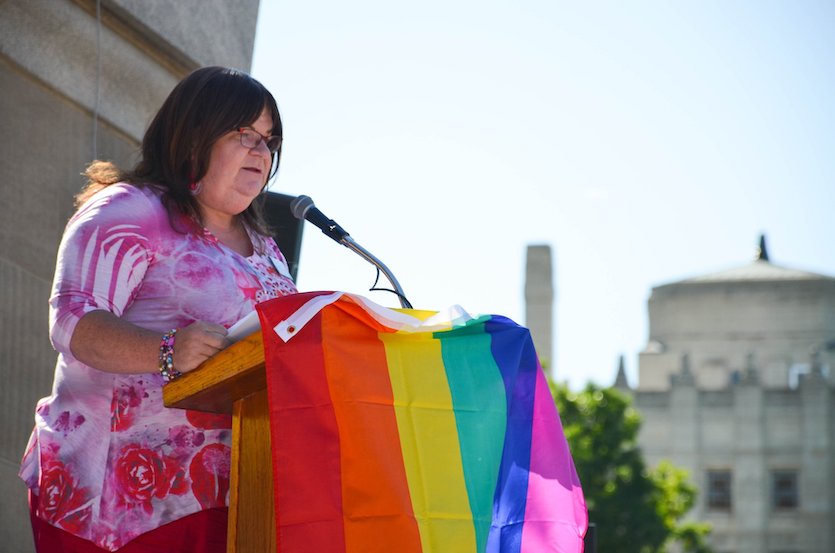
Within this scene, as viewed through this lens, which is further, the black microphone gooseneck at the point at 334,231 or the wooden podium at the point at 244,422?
the black microphone gooseneck at the point at 334,231

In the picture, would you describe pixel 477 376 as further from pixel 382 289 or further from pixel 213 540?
pixel 382 289

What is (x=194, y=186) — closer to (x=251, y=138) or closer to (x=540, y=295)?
(x=251, y=138)

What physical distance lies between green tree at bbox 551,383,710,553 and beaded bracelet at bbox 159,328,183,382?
2656 centimetres

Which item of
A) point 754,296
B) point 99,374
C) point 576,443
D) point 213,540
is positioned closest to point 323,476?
point 213,540

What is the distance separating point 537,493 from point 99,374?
33.2 inches

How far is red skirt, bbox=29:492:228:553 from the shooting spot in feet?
7.24

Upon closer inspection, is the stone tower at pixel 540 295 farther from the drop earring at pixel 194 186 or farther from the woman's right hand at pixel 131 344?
the woman's right hand at pixel 131 344

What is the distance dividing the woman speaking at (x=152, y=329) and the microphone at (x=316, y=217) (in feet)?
1.17

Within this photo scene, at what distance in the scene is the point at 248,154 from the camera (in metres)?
2.55

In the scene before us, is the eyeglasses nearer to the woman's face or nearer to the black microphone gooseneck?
the woman's face

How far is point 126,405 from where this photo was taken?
2299 millimetres

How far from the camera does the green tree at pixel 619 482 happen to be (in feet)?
96.8

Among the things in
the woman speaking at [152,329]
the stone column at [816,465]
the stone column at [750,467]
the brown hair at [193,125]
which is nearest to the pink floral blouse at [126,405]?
the woman speaking at [152,329]

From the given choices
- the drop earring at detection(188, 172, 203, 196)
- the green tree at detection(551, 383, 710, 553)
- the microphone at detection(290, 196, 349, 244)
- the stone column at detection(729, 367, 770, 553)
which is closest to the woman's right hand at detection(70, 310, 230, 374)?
the drop earring at detection(188, 172, 203, 196)
